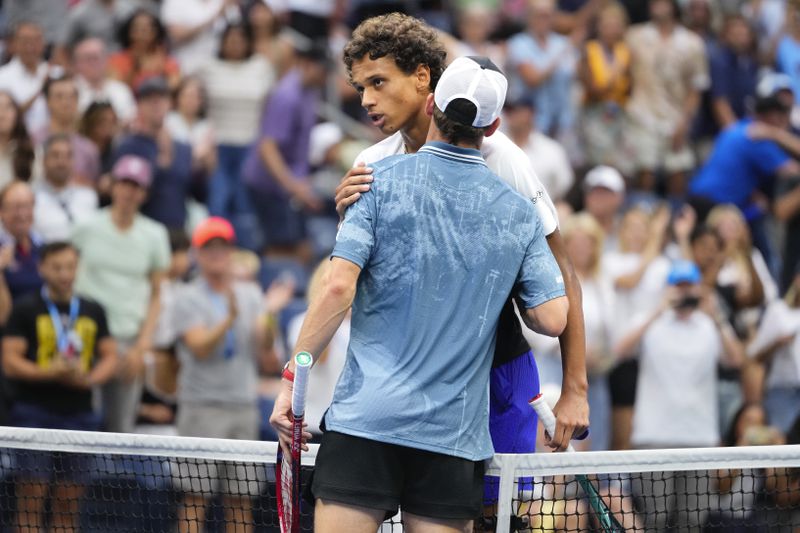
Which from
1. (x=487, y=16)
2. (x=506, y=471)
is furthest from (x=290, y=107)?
(x=506, y=471)

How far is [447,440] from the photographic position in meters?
5.03

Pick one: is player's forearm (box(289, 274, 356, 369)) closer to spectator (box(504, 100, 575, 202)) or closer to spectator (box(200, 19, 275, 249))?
spectator (box(504, 100, 575, 202))

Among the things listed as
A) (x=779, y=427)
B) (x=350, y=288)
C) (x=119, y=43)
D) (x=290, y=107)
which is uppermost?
(x=119, y=43)

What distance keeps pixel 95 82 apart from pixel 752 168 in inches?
255

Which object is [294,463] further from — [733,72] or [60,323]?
[733,72]

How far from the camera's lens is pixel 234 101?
44.8ft

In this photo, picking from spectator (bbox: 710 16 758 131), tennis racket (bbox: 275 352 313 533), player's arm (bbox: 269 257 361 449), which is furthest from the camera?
player's arm (bbox: 269 257 361 449)

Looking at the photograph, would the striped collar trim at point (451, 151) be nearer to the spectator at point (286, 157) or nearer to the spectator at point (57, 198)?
the spectator at point (57, 198)

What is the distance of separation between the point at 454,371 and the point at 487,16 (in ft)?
34.4

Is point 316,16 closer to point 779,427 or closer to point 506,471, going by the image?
point 779,427

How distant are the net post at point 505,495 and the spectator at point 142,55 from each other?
9017 millimetres

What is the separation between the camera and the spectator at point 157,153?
1211cm

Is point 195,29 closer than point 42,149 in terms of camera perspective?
No

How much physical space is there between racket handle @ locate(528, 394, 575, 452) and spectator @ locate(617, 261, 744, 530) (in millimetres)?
5602
